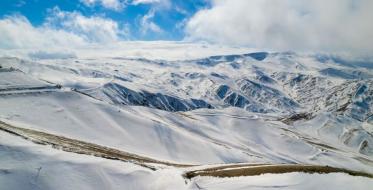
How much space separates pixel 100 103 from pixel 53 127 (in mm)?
37011

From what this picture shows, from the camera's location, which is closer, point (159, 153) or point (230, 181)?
point (230, 181)

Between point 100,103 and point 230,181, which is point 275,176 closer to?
point 230,181

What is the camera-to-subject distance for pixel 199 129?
18438 cm

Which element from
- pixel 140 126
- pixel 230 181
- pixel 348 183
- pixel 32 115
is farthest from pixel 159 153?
pixel 348 183

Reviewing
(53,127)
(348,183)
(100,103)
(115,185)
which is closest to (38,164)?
(115,185)

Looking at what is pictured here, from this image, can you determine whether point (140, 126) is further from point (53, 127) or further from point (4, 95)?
point (4, 95)

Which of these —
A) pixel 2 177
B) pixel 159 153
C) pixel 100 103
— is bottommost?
pixel 159 153

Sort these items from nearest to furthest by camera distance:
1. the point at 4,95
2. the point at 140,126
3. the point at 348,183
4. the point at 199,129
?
the point at 348,183, the point at 4,95, the point at 140,126, the point at 199,129

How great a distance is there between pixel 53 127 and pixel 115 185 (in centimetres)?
6934

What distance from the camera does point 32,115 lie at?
109 m

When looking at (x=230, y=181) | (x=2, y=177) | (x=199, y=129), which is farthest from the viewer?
(x=199, y=129)

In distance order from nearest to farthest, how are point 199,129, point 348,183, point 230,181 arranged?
point 348,183, point 230,181, point 199,129

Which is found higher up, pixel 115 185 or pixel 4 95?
pixel 4 95

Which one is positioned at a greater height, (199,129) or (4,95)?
Answer: (4,95)
